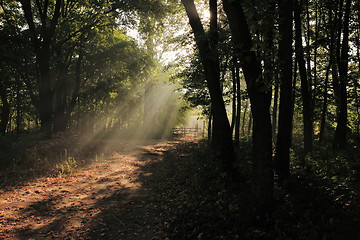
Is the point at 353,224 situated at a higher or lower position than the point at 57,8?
lower

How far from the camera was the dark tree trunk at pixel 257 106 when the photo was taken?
4.77 metres

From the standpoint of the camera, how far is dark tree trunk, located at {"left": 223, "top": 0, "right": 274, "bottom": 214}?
477 cm

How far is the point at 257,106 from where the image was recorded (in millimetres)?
4832

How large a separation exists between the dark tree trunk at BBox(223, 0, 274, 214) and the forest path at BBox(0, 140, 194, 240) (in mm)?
2714

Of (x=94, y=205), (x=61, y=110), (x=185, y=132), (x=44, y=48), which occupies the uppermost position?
(x=44, y=48)

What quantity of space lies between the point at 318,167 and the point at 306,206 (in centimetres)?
291

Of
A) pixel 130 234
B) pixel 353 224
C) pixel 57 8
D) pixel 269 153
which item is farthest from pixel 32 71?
pixel 353 224

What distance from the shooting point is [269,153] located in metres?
4.89

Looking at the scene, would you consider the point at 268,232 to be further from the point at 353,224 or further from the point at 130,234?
the point at 130,234

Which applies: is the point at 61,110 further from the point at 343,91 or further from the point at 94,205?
the point at 343,91

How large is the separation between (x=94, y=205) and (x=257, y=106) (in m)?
6.17

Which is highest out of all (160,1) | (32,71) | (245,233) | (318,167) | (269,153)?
(160,1)

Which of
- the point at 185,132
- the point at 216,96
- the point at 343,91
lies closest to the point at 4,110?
the point at 216,96

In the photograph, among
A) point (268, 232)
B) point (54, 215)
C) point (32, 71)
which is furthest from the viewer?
point (32, 71)
